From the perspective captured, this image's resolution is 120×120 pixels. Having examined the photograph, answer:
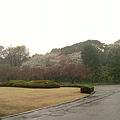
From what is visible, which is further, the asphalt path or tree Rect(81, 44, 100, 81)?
tree Rect(81, 44, 100, 81)

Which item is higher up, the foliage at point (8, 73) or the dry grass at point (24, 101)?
the foliage at point (8, 73)

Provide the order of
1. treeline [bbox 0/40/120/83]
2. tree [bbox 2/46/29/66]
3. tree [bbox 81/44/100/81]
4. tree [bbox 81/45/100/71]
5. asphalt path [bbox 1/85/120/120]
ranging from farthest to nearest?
tree [bbox 2/46/29/66]
tree [bbox 81/45/100/71]
tree [bbox 81/44/100/81]
treeline [bbox 0/40/120/83]
asphalt path [bbox 1/85/120/120]

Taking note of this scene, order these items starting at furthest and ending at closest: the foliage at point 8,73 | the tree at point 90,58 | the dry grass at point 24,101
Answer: the tree at point 90,58
the foliage at point 8,73
the dry grass at point 24,101

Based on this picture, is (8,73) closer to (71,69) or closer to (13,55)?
(71,69)

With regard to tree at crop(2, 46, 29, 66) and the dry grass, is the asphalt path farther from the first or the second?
tree at crop(2, 46, 29, 66)

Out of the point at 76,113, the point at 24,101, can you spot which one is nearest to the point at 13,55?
the point at 24,101

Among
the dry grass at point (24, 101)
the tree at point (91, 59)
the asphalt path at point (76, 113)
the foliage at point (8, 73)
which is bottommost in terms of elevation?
the asphalt path at point (76, 113)

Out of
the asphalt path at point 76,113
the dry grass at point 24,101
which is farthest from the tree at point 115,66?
the asphalt path at point 76,113

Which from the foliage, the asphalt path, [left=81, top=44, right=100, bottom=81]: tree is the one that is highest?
[left=81, top=44, right=100, bottom=81]: tree

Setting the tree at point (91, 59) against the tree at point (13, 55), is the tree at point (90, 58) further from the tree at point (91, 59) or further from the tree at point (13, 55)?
the tree at point (13, 55)

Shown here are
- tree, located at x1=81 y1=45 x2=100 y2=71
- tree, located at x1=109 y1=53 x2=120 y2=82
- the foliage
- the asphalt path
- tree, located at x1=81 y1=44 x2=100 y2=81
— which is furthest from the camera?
tree, located at x1=81 y1=45 x2=100 y2=71

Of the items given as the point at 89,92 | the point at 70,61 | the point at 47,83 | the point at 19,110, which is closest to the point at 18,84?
the point at 47,83

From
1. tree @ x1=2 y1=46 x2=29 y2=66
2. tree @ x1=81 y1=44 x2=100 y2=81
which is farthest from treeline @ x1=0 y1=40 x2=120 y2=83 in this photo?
tree @ x1=2 y1=46 x2=29 y2=66

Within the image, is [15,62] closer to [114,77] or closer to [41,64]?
[41,64]
